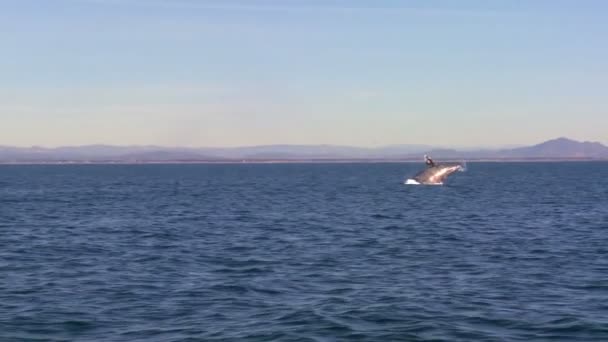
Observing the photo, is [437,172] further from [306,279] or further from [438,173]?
[306,279]

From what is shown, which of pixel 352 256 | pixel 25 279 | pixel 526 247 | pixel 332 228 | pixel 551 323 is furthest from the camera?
pixel 332 228

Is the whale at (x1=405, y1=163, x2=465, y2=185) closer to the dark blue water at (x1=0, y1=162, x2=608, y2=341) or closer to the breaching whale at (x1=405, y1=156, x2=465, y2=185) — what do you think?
the breaching whale at (x1=405, y1=156, x2=465, y2=185)

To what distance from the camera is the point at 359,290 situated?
28016 millimetres

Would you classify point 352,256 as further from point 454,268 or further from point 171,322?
point 171,322

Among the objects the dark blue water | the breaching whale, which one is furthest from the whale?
the dark blue water

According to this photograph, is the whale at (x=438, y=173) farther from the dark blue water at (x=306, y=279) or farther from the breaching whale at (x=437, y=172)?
the dark blue water at (x=306, y=279)

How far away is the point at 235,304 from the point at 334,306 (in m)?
3.09

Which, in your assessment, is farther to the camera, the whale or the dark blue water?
the whale

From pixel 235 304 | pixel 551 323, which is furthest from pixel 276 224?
pixel 551 323

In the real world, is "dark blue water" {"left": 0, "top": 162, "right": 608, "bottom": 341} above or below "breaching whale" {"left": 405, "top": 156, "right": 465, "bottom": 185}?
below

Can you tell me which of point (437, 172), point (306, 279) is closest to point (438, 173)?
point (437, 172)

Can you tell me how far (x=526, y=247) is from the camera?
131ft

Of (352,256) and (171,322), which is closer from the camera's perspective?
(171,322)

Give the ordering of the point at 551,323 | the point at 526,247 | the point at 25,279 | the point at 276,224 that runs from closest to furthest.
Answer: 1. the point at 551,323
2. the point at 25,279
3. the point at 526,247
4. the point at 276,224
